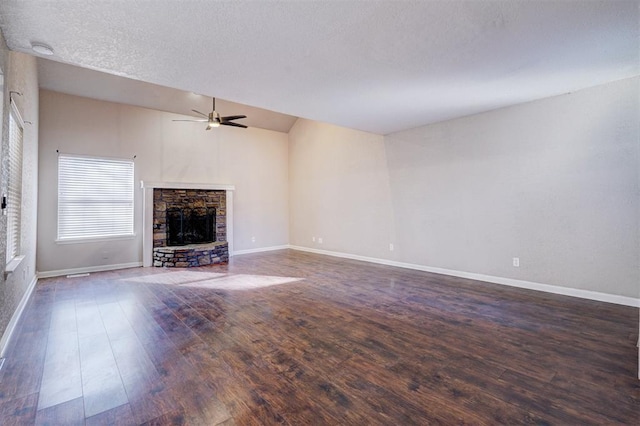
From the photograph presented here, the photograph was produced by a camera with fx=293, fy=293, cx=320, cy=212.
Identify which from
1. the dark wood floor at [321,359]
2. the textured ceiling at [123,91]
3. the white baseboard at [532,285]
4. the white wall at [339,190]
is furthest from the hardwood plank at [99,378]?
the white wall at [339,190]

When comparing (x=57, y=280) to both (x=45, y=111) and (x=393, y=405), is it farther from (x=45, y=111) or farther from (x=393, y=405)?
(x=393, y=405)

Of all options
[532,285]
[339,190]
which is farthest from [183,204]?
[532,285]

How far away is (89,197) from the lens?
18.5ft

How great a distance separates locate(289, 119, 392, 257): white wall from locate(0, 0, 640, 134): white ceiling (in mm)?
2608

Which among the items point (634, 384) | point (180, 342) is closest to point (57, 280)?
point (180, 342)

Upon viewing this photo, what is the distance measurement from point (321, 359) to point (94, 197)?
571cm

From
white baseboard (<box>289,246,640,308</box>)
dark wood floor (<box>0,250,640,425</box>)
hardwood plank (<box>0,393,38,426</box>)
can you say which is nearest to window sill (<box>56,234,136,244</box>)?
dark wood floor (<box>0,250,640,425</box>)

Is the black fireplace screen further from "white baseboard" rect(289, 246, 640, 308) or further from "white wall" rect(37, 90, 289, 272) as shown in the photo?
"white baseboard" rect(289, 246, 640, 308)

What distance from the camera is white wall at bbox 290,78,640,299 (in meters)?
3.55

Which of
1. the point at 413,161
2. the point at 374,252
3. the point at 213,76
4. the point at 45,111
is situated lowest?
the point at 374,252

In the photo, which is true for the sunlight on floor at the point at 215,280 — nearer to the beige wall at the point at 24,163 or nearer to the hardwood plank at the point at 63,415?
the beige wall at the point at 24,163

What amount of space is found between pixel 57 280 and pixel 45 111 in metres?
2.98

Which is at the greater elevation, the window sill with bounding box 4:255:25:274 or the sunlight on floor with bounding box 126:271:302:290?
the window sill with bounding box 4:255:25:274

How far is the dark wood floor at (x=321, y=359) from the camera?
5.74 ft
